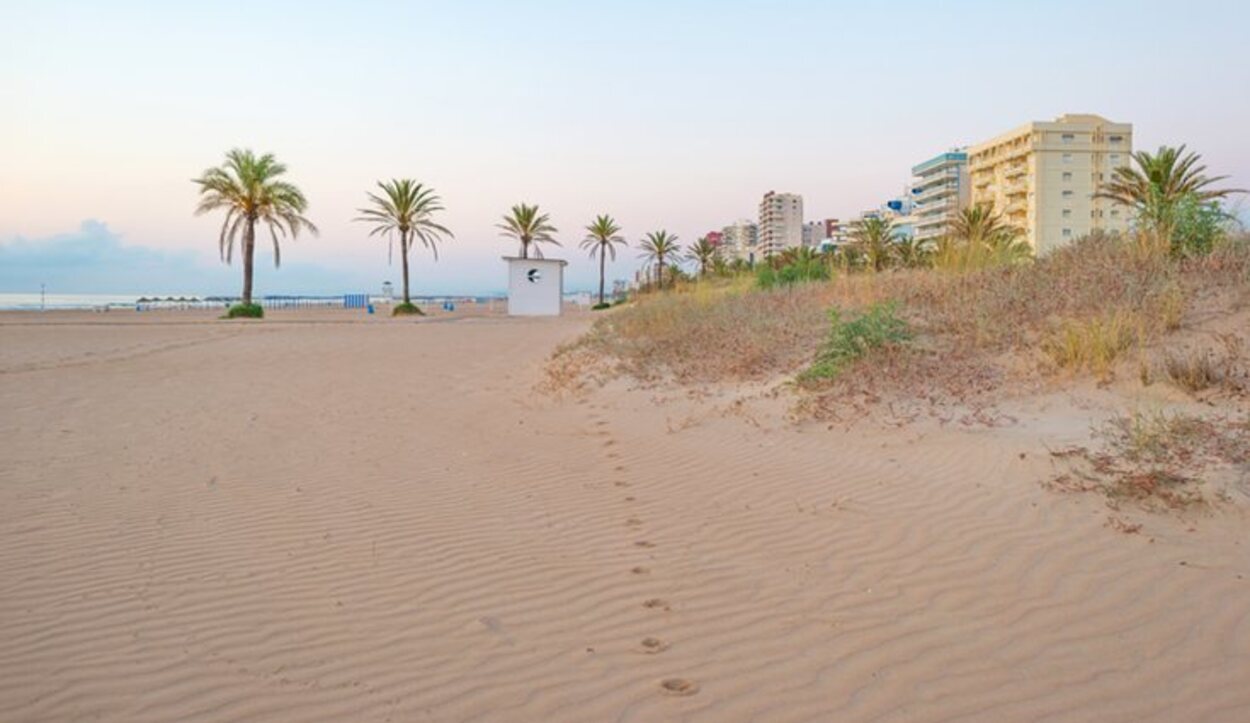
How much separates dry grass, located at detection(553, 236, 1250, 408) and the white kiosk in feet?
89.2

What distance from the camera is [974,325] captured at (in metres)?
9.80

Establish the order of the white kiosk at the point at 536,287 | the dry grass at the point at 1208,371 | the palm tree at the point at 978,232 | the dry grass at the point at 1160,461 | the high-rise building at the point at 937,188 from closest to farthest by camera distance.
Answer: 1. the dry grass at the point at 1160,461
2. the dry grass at the point at 1208,371
3. the palm tree at the point at 978,232
4. the white kiosk at the point at 536,287
5. the high-rise building at the point at 937,188

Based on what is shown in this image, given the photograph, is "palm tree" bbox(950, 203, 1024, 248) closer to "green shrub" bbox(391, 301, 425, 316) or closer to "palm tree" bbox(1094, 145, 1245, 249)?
"palm tree" bbox(1094, 145, 1245, 249)

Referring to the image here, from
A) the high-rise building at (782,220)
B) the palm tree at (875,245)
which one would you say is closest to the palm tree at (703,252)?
the palm tree at (875,245)

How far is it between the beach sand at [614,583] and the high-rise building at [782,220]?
16981cm

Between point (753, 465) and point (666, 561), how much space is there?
7.84 feet

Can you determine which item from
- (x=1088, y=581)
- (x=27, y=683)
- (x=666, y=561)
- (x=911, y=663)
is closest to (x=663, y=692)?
(x=911, y=663)

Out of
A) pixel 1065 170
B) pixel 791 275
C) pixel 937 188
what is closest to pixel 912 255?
pixel 791 275

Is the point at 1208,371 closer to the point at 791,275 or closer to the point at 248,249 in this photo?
the point at 791,275

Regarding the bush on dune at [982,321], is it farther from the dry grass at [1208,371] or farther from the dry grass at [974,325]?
the dry grass at [1208,371]

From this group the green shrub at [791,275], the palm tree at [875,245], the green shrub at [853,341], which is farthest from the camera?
the palm tree at [875,245]

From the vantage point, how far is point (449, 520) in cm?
552

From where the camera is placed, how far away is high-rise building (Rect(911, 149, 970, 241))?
112 metres

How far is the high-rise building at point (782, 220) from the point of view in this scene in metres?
174
